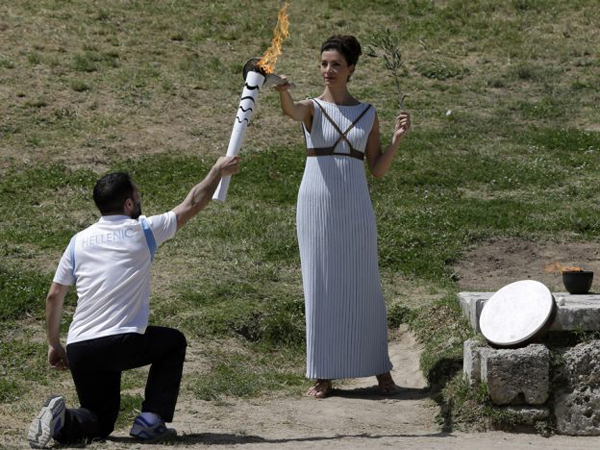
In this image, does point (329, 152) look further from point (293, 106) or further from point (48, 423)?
point (48, 423)

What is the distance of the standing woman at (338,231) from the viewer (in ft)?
24.8

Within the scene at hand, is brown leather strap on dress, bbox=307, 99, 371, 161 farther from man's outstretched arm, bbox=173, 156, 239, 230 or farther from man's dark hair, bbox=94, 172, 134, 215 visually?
man's dark hair, bbox=94, 172, 134, 215

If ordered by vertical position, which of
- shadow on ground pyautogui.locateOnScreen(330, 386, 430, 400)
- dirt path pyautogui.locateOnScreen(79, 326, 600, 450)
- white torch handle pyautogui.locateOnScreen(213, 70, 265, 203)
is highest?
white torch handle pyautogui.locateOnScreen(213, 70, 265, 203)

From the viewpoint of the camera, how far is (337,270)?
24.8ft

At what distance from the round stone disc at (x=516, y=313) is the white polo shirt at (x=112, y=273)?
2.10m

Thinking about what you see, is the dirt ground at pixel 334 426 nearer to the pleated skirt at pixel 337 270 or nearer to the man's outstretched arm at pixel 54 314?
the pleated skirt at pixel 337 270

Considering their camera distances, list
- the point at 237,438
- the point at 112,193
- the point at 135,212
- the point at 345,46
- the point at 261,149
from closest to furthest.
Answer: the point at 112,193, the point at 135,212, the point at 237,438, the point at 345,46, the point at 261,149

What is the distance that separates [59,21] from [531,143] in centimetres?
759

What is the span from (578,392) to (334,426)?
4.86 ft

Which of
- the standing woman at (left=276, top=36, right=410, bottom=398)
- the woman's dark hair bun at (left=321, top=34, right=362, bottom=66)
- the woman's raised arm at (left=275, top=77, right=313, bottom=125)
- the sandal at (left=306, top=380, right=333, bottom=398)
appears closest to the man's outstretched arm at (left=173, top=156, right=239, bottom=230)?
the woman's raised arm at (left=275, top=77, right=313, bottom=125)

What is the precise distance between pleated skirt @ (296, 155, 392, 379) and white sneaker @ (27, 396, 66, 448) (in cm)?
207

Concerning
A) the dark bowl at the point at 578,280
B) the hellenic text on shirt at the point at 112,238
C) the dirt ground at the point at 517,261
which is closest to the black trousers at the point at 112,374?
the hellenic text on shirt at the point at 112,238

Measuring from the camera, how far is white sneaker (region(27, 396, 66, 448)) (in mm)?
5969

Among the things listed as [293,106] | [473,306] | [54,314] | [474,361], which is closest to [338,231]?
[293,106]
